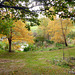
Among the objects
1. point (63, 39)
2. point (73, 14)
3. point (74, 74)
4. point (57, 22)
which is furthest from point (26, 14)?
point (63, 39)

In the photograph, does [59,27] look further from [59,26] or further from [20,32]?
[20,32]

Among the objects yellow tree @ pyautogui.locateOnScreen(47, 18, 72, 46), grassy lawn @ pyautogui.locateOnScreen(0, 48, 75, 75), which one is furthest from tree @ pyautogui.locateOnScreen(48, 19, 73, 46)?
grassy lawn @ pyautogui.locateOnScreen(0, 48, 75, 75)

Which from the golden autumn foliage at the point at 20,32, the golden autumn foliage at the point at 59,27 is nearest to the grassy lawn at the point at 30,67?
the golden autumn foliage at the point at 20,32

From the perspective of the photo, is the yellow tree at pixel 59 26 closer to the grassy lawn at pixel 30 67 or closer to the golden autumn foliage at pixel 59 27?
the golden autumn foliage at pixel 59 27

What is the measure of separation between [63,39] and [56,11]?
39.6 feet

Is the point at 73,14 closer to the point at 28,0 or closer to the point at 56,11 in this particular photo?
the point at 56,11

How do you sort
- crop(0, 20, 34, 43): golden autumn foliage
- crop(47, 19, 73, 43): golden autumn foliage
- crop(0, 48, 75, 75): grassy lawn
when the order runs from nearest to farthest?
1. crop(0, 48, 75, 75): grassy lawn
2. crop(0, 20, 34, 43): golden autumn foliage
3. crop(47, 19, 73, 43): golden autumn foliage

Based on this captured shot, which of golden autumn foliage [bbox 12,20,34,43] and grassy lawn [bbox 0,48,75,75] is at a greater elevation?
golden autumn foliage [bbox 12,20,34,43]

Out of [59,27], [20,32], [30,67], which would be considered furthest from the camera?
[59,27]

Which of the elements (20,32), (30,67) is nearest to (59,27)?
(20,32)

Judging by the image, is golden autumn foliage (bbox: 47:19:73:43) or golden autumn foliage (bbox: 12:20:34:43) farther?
golden autumn foliage (bbox: 47:19:73:43)

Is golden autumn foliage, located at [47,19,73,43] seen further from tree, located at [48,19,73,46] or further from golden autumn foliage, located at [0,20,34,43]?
golden autumn foliage, located at [0,20,34,43]

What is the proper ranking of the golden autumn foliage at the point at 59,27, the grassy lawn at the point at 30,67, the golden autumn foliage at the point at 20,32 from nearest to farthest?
the grassy lawn at the point at 30,67
the golden autumn foliage at the point at 20,32
the golden autumn foliage at the point at 59,27

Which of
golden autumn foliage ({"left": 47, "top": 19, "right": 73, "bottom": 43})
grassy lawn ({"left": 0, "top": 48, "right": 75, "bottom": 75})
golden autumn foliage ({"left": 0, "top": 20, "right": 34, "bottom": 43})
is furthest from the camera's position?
golden autumn foliage ({"left": 47, "top": 19, "right": 73, "bottom": 43})
